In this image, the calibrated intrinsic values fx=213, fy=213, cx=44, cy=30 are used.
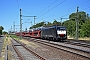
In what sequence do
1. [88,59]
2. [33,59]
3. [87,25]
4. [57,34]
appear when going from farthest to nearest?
[87,25]
[57,34]
[33,59]
[88,59]

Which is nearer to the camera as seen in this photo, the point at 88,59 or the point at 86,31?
the point at 88,59

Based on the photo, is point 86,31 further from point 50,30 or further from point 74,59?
point 74,59

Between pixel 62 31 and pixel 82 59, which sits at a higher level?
pixel 62 31

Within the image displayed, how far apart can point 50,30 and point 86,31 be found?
21.9 m

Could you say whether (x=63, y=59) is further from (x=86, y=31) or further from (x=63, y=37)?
(x=86, y=31)

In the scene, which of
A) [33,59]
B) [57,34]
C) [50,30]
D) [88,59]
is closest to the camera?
[88,59]

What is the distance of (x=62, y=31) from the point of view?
3816 cm

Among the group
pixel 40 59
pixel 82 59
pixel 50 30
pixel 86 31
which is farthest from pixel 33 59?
pixel 86 31

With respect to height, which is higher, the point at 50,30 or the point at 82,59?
the point at 50,30

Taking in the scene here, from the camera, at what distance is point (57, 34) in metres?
37.8

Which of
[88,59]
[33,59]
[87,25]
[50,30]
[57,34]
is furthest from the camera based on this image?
[87,25]

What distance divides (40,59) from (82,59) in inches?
123

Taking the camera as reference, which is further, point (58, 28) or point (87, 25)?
point (87, 25)

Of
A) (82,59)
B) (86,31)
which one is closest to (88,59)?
(82,59)
